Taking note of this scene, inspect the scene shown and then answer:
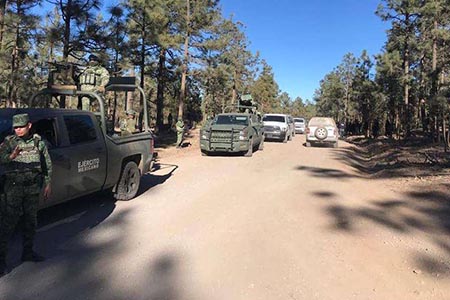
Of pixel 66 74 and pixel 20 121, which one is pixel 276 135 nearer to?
pixel 66 74

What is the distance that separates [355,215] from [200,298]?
4.01 metres

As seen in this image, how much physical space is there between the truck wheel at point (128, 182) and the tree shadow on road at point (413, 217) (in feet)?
12.4

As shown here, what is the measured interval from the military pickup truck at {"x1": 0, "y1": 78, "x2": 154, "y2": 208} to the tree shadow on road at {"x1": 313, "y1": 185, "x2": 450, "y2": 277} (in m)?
3.89

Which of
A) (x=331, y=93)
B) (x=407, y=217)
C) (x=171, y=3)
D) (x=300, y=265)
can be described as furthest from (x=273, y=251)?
(x=331, y=93)

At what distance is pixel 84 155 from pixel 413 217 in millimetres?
5492

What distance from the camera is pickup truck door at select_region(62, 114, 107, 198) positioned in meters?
6.38

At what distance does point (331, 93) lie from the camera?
6981 cm

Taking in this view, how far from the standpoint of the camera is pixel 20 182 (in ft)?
15.2

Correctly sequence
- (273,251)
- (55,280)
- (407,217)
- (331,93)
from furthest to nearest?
(331,93)
(407,217)
(273,251)
(55,280)

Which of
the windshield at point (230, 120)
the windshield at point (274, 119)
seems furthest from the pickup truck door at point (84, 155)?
the windshield at point (274, 119)

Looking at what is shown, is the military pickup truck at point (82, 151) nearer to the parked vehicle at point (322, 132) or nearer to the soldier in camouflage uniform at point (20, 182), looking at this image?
the soldier in camouflage uniform at point (20, 182)

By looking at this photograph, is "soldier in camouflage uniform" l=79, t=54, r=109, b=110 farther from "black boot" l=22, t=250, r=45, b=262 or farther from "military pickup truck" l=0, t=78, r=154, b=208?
"black boot" l=22, t=250, r=45, b=262

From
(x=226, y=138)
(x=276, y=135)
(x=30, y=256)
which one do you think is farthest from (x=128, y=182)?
(x=276, y=135)

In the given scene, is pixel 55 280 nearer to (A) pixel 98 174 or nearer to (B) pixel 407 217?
(A) pixel 98 174
